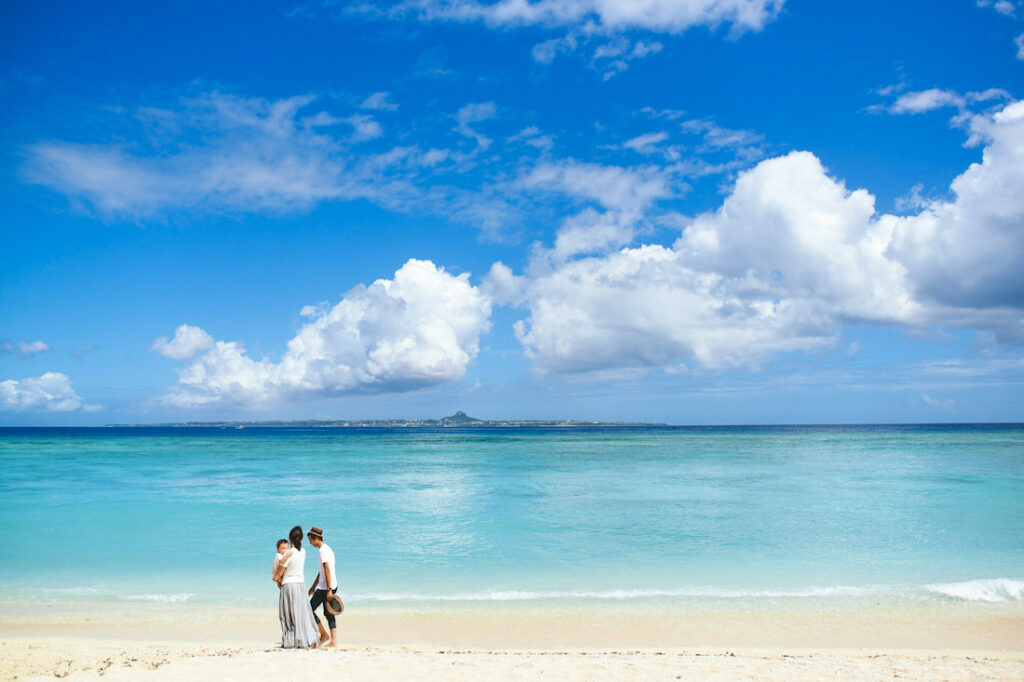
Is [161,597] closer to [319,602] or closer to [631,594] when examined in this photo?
[319,602]

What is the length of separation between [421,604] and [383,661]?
138 inches

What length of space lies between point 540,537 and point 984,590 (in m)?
9.47

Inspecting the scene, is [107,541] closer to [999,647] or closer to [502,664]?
[502,664]

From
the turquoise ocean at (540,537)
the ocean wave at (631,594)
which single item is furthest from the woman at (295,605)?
the ocean wave at (631,594)

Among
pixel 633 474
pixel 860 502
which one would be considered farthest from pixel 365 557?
pixel 633 474

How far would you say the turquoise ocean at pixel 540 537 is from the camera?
1198 cm

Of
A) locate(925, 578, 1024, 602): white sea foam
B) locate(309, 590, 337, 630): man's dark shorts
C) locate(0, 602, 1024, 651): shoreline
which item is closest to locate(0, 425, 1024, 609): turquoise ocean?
locate(925, 578, 1024, 602): white sea foam

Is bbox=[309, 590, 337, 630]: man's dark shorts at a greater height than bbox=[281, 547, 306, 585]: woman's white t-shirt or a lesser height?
lesser

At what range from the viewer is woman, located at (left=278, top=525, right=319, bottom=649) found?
28.3 feet

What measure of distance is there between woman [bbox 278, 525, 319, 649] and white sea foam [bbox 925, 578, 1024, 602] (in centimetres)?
1106

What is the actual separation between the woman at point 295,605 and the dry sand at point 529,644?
1.39 feet

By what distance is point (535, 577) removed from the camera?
12.8m

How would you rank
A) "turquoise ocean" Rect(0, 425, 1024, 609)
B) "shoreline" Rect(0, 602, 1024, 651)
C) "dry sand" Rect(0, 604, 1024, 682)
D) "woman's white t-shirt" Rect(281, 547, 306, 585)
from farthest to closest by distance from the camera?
"turquoise ocean" Rect(0, 425, 1024, 609)
"shoreline" Rect(0, 602, 1024, 651)
"woman's white t-shirt" Rect(281, 547, 306, 585)
"dry sand" Rect(0, 604, 1024, 682)

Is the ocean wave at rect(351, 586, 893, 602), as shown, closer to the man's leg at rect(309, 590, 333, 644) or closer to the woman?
the man's leg at rect(309, 590, 333, 644)
